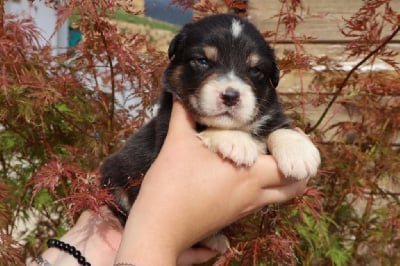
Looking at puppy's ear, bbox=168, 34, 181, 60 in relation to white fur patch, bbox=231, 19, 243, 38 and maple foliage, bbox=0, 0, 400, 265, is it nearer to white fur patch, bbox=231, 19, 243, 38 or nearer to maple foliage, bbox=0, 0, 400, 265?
maple foliage, bbox=0, 0, 400, 265

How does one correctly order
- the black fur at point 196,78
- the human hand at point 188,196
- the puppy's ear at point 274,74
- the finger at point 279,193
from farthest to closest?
1. the puppy's ear at point 274,74
2. the black fur at point 196,78
3. the finger at point 279,193
4. the human hand at point 188,196

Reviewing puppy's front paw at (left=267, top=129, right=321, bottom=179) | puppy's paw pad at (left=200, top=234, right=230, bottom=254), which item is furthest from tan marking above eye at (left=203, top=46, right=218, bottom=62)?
puppy's paw pad at (left=200, top=234, right=230, bottom=254)

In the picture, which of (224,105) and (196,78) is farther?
(196,78)

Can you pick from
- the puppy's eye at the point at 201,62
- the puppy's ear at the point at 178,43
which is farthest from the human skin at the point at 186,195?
the puppy's ear at the point at 178,43

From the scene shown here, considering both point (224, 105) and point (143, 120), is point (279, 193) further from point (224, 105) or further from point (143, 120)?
point (143, 120)

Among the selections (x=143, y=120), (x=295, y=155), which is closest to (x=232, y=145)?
(x=295, y=155)

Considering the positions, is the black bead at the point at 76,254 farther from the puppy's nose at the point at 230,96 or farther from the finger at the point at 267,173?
the puppy's nose at the point at 230,96

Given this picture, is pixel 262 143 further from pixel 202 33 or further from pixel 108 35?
pixel 108 35
